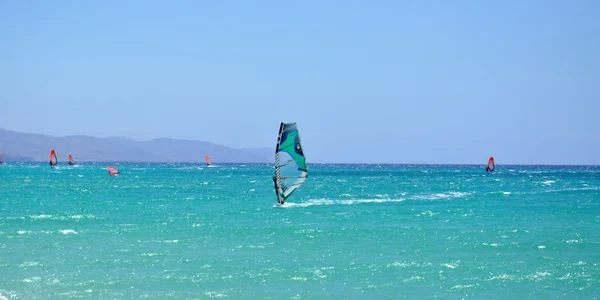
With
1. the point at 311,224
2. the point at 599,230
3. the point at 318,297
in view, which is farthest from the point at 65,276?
the point at 599,230

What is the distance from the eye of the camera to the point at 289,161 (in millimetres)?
44188

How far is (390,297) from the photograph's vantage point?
19.1m

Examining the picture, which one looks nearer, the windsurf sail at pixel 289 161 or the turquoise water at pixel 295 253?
the turquoise water at pixel 295 253

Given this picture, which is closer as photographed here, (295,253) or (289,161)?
(295,253)

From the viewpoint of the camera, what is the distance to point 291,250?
26.3m

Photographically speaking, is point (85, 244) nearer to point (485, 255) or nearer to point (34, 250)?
point (34, 250)

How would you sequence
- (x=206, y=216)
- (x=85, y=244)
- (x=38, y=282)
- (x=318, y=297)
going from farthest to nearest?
(x=206, y=216) → (x=85, y=244) → (x=38, y=282) → (x=318, y=297)

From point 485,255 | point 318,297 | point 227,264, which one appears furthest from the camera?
point 485,255

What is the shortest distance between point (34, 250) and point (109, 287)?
7.03 meters

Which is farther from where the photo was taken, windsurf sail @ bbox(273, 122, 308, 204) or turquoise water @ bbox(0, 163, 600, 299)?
windsurf sail @ bbox(273, 122, 308, 204)

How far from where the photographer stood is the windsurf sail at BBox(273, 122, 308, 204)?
42.7 meters

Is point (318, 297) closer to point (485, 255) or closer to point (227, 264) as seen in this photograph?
point (227, 264)

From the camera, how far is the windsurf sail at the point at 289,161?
42.7 m

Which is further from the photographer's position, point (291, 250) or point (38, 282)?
point (291, 250)
